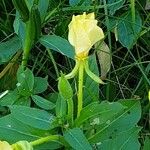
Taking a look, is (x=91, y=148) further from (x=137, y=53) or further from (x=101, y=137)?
(x=137, y=53)

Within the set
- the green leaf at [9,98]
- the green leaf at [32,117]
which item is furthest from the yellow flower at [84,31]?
the green leaf at [9,98]

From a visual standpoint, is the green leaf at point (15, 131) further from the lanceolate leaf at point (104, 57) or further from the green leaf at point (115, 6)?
the green leaf at point (115, 6)

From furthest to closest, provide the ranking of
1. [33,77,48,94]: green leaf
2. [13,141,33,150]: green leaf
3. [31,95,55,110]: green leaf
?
1. [33,77,48,94]: green leaf
2. [31,95,55,110]: green leaf
3. [13,141,33,150]: green leaf

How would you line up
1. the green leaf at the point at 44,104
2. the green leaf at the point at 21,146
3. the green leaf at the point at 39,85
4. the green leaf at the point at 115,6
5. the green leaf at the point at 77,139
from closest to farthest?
the green leaf at the point at 21,146, the green leaf at the point at 77,139, the green leaf at the point at 44,104, the green leaf at the point at 39,85, the green leaf at the point at 115,6

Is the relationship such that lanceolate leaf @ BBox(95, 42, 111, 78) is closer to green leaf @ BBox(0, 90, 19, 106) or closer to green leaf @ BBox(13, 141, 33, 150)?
green leaf @ BBox(0, 90, 19, 106)

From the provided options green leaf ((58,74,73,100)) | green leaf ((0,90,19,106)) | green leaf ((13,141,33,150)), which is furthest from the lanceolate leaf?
green leaf ((13,141,33,150))

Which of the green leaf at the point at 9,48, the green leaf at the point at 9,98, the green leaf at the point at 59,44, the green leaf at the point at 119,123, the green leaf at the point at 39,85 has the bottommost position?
the green leaf at the point at 119,123
